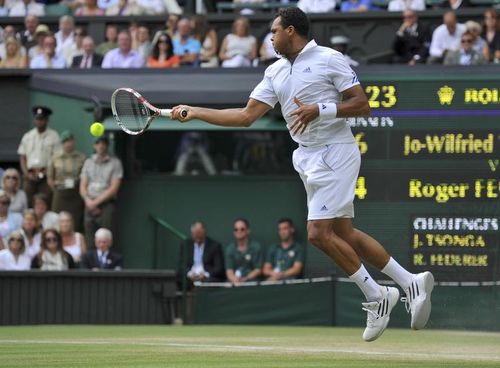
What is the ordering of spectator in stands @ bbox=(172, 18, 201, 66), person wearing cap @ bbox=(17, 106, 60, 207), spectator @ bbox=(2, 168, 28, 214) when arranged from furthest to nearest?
1. spectator in stands @ bbox=(172, 18, 201, 66)
2. person wearing cap @ bbox=(17, 106, 60, 207)
3. spectator @ bbox=(2, 168, 28, 214)

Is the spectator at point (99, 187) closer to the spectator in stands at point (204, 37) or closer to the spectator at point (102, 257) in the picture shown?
the spectator at point (102, 257)

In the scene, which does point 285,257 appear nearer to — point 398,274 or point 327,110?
point 398,274

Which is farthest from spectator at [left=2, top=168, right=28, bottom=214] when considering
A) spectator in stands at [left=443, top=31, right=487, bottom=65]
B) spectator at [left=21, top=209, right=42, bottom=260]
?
spectator in stands at [left=443, top=31, right=487, bottom=65]

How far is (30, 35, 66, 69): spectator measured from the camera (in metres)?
19.8

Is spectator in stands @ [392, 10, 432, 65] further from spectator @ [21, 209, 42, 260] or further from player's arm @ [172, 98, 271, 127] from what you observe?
player's arm @ [172, 98, 271, 127]

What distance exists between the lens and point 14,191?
18.8 meters

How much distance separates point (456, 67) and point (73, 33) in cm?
687

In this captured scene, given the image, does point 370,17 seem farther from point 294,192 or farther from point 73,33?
point 73,33

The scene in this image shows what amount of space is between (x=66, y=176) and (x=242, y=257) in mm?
3007

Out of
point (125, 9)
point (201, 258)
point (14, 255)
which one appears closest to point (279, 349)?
point (201, 258)

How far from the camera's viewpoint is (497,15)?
1798 cm

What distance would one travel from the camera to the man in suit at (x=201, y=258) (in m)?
17.6

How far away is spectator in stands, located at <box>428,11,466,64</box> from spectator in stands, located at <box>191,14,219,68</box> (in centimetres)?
328

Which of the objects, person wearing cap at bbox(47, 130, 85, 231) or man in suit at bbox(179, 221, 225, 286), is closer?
man in suit at bbox(179, 221, 225, 286)
